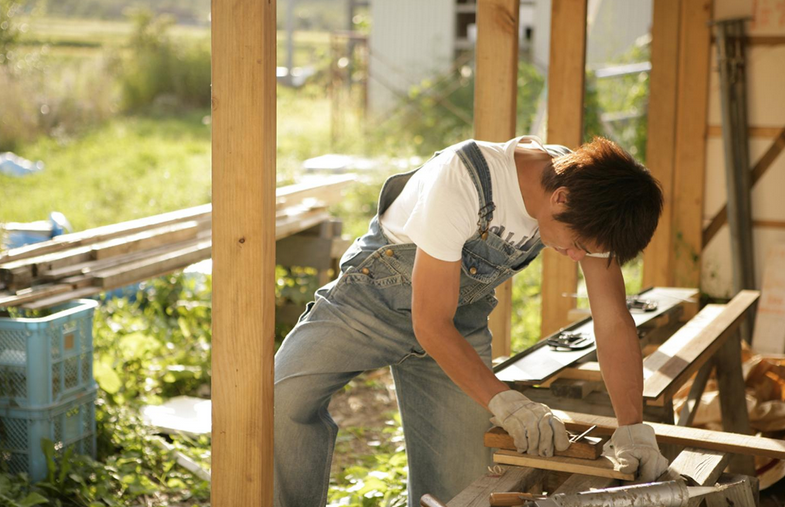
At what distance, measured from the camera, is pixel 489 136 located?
11.6ft

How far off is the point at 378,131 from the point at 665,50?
8527 mm

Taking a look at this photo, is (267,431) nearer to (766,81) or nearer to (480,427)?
(480,427)

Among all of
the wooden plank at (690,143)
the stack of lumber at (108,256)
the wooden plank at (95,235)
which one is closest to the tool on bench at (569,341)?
the stack of lumber at (108,256)

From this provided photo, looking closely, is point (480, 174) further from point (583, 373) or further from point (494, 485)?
point (583, 373)

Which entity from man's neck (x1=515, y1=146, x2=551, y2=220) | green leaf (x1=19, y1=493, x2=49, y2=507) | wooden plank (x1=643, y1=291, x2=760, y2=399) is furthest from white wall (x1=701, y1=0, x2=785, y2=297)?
green leaf (x1=19, y1=493, x2=49, y2=507)

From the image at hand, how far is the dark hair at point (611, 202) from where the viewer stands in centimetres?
208

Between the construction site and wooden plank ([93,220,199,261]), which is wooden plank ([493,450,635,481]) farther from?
wooden plank ([93,220,199,261])

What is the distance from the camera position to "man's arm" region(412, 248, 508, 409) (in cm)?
220

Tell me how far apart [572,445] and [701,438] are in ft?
1.48

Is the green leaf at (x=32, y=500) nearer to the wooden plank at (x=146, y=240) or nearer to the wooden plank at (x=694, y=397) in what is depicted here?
the wooden plank at (x=146, y=240)

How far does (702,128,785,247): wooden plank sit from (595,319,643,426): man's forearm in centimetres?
450

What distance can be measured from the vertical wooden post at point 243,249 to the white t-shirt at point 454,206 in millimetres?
402

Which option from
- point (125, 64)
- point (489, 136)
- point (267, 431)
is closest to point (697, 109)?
point (489, 136)

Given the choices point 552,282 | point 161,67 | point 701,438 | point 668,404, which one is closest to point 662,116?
point 552,282
